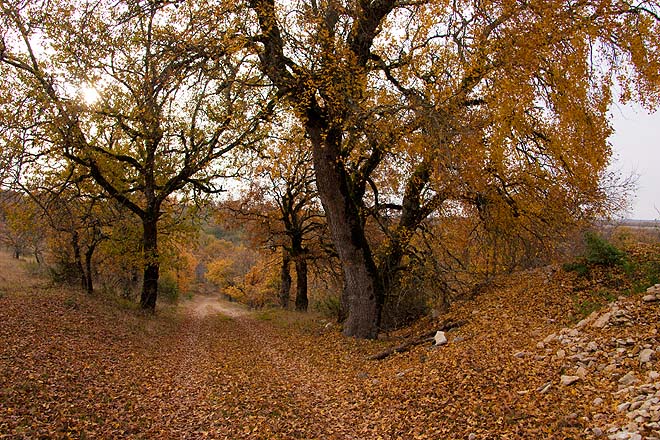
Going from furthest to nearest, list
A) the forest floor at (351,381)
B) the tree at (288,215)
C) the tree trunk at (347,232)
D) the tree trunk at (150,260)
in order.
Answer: the tree at (288,215) → the tree trunk at (150,260) → the tree trunk at (347,232) → the forest floor at (351,381)

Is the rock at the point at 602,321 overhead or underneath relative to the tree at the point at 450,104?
underneath

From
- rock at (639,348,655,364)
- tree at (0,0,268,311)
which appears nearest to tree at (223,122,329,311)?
tree at (0,0,268,311)

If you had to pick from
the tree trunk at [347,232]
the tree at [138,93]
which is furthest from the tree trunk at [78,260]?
the tree trunk at [347,232]

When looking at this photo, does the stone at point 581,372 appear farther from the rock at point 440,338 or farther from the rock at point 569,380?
the rock at point 440,338

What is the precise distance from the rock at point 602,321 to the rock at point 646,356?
1.25 metres

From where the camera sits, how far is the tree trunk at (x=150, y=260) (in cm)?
1630

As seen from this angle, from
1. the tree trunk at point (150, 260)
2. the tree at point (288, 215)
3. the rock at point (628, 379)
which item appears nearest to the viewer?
the rock at point (628, 379)

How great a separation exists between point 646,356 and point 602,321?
1460mm

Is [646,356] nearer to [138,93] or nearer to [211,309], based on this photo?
[138,93]

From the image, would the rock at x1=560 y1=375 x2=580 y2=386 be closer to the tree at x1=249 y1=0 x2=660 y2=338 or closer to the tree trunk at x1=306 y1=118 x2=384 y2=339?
the tree at x1=249 y1=0 x2=660 y2=338

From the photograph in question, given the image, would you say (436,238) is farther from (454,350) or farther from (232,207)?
(232,207)

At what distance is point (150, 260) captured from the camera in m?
Answer: 16.2

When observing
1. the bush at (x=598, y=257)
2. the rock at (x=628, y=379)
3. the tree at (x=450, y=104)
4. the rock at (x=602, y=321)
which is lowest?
the rock at (x=628, y=379)

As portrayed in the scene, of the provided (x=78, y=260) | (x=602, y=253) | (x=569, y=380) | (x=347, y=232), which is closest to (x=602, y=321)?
(x=569, y=380)
